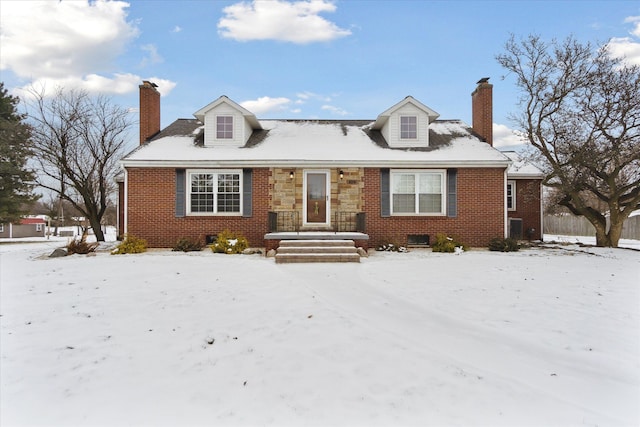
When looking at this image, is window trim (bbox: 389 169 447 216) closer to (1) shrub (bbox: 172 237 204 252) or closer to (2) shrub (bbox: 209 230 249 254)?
(2) shrub (bbox: 209 230 249 254)

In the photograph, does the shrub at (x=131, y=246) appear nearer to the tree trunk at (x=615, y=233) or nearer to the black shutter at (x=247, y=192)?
the black shutter at (x=247, y=192)

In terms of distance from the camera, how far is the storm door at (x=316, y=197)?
13391 millimetres

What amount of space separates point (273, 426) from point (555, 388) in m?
2.70

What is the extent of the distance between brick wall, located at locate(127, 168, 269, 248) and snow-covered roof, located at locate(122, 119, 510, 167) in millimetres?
551

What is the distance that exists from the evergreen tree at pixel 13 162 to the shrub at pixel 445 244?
21.6 meters

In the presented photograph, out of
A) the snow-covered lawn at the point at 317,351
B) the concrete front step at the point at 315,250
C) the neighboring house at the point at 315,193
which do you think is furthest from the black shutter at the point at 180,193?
the snow-covered lawn at the point at 317,351

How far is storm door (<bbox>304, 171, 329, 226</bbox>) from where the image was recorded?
13391mm

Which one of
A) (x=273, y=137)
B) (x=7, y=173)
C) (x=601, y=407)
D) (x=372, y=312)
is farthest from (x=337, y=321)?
(x=7, y=173)

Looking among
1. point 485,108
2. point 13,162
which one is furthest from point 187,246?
point 13,162

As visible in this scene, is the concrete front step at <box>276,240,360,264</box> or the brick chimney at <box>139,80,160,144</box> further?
the brick chimney at <box>139,80,160,144</box>

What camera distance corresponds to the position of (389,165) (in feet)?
43.2

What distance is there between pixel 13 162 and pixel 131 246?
657 inches

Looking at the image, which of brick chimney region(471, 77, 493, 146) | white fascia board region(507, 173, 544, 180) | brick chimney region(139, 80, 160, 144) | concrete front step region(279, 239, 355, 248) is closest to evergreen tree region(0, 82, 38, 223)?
brick chimney region(139, 80, 160, 144)

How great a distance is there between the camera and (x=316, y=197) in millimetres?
13438
